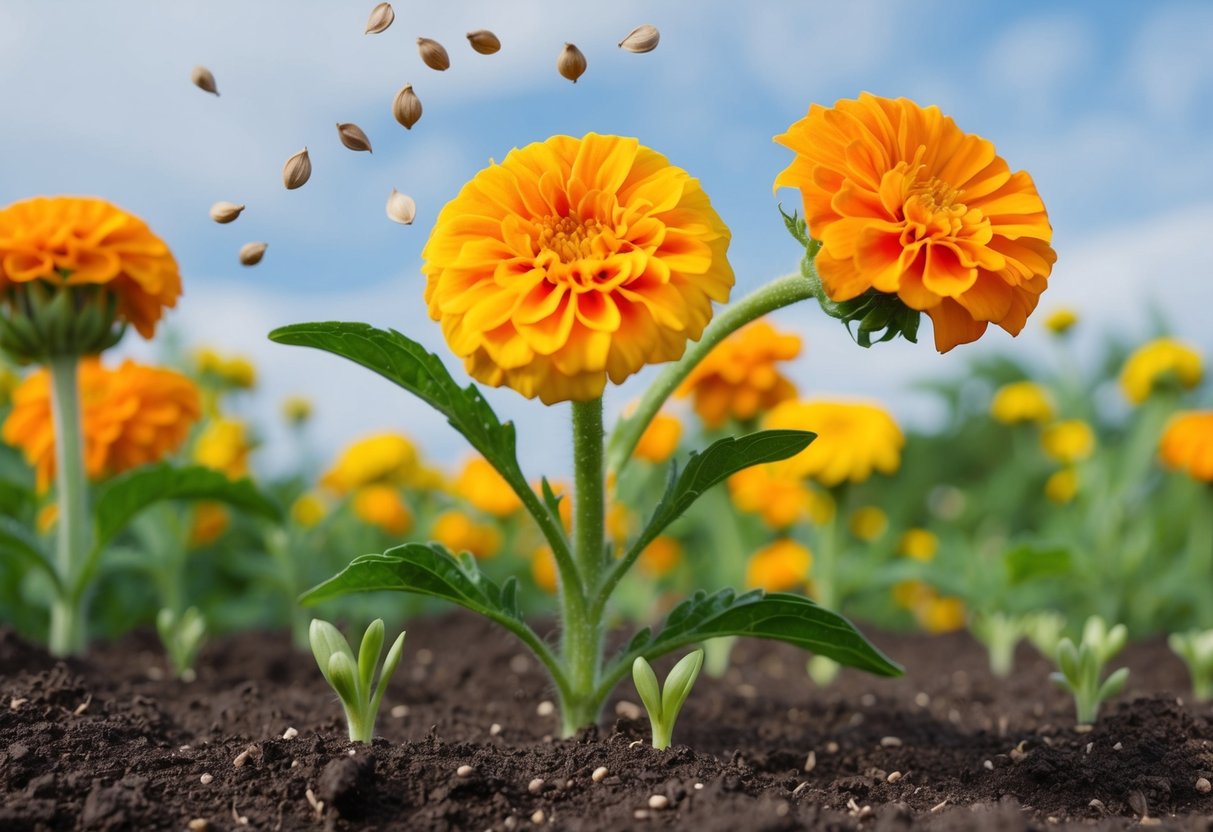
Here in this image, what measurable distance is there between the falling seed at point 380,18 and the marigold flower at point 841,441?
6.65 ft

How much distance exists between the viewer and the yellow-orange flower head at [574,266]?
76.2 inches

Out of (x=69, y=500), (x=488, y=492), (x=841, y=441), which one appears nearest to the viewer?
(x=69, y=500)

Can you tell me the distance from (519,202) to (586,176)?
14cm

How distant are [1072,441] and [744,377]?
8.50 ft

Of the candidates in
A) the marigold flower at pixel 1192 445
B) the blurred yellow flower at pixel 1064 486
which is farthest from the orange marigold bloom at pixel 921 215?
the blurred yellow flower at pixel 1064 486

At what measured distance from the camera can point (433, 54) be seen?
90.7 inches

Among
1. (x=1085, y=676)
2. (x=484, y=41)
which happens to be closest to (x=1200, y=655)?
(x=1085, y=676)

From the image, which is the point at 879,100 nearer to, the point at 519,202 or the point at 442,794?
the point at 519,202

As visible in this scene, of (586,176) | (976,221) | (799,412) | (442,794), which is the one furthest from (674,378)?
(799,412)

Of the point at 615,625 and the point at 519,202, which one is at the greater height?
the point at 519,202

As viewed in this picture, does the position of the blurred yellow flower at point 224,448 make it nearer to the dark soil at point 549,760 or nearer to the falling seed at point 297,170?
the dark soil at point 549,760

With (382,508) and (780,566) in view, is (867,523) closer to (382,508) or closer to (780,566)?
(780,566)

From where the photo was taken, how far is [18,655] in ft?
10.2

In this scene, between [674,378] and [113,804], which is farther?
[674,378]
